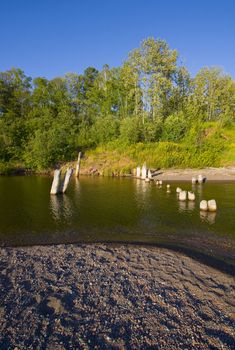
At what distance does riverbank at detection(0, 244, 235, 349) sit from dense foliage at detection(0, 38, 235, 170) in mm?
40359

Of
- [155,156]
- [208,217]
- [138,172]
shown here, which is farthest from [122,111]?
[208,217]

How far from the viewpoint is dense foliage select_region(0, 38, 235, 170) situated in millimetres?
54531

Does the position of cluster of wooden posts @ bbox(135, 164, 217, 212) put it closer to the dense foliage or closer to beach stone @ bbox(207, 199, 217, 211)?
beach stone @ bbox(207, 199, 217, 211)

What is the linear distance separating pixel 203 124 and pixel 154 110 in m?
12.5

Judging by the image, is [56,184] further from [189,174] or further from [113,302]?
[189,174]

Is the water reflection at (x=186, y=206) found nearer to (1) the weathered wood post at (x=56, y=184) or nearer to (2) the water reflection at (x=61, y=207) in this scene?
(2) the water reflection at (x=61, y=207)

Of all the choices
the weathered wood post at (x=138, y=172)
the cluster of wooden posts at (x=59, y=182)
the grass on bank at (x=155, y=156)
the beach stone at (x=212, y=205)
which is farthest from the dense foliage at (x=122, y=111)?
the beach stone at (x=212, y=205)

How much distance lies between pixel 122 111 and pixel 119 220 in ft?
185

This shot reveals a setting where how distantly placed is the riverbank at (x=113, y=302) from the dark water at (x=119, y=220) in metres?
2.70

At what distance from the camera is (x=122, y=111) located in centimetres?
7219

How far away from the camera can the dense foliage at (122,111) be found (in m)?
54.5

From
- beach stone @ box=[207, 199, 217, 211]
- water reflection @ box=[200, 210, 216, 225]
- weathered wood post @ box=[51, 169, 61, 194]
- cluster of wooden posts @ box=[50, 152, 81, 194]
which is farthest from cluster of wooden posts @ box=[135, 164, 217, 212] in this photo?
weathered wood post @ box=[51, 169, 61, 194]

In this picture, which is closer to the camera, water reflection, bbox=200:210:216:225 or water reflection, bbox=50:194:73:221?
water reflection, bbox=200:210:216:225

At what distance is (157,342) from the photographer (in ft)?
23.9
